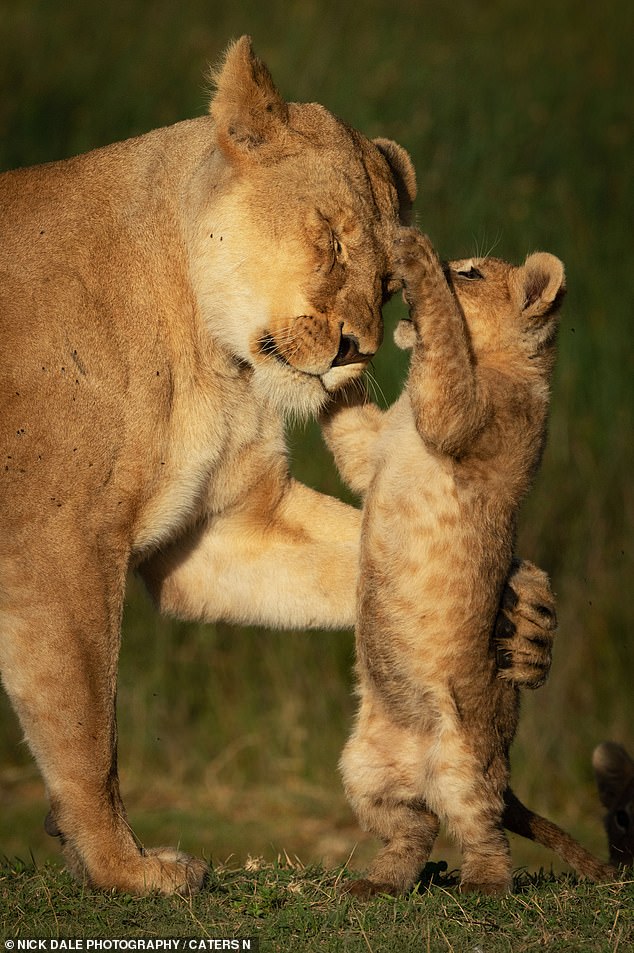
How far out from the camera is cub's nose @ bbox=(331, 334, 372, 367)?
386 centimetres

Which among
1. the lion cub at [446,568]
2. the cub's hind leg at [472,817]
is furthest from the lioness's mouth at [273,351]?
the cub's hind leg at [472,817]

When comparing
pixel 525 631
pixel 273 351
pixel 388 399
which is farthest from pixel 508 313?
pixel 388 399

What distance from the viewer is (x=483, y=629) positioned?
395 centimetres

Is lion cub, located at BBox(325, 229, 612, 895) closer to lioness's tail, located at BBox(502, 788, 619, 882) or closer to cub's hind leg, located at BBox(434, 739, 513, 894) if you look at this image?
Answer: cub's hind leg, located at BBox(434, 739, 513, 894)

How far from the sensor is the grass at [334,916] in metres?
3.43

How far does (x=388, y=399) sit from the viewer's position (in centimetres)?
770

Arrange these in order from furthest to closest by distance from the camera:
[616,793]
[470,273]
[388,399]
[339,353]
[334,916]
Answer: [388,399]
[616,793]
[470,273]
[339,353]
[334,916]

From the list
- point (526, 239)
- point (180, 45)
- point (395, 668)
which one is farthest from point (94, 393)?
point (180, 45)

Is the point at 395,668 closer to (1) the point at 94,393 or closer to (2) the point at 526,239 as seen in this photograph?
(1) the point at 94,393

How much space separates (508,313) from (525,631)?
3.16 feet

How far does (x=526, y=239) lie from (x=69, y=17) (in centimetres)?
414

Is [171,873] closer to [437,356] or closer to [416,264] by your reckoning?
[437,356]

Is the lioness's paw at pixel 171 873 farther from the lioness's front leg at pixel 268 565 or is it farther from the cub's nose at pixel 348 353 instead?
the cub's nose at pixel 348 353

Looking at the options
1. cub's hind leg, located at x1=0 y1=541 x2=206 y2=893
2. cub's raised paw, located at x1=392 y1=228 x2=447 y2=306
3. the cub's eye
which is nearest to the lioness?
cub's hind leg, located at x1=0 y1=541 x2=206 y2=893
